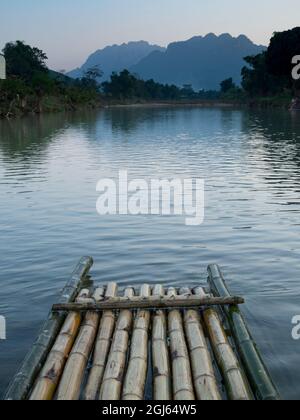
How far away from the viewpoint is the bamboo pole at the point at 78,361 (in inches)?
295

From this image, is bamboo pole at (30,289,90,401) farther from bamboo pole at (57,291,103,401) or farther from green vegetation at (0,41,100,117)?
green vegetation at (0,41,100,117)

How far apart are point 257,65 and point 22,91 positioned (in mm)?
66112

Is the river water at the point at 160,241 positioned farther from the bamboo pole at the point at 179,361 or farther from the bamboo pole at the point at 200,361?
the bamboo pole at the point at 179,361

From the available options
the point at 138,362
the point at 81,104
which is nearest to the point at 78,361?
the point at 138,362

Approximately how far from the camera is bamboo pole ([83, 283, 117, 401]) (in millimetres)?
7535

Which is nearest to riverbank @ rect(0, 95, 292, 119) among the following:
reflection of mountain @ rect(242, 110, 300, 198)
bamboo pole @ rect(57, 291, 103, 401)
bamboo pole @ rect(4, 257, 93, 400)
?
reflection of mountain @ rect(242, 110, 300, 198)

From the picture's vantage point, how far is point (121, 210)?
67.2 feet

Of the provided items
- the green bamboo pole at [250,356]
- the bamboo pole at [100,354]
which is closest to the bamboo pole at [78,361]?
the bamboo pole at [100,354]

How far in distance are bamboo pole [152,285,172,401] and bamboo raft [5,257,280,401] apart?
0.05ft

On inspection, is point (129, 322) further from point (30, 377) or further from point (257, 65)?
point (257, 65)

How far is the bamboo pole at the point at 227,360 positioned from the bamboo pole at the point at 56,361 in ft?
7.58

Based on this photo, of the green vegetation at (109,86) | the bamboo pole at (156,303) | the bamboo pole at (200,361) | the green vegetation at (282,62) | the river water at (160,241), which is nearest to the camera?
the bamboo pole at (200,361)
